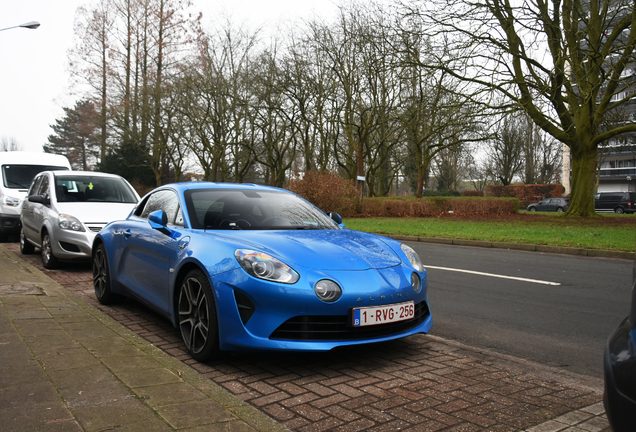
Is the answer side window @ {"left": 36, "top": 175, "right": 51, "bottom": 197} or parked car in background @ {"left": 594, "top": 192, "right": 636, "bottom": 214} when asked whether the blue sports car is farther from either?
parked car in background @ {"left": 594, "top": 192, "right": 636, "bottom": 214}

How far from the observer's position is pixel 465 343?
15.7 ft

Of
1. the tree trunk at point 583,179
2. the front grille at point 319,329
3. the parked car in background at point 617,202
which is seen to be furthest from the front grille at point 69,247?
the parked car in background at point 617,202

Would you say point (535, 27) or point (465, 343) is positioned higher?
point (535, 27)

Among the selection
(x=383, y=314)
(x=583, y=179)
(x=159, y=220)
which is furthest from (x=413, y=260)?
(x=583, y=179)

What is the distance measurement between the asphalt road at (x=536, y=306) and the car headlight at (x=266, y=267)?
6.76ft

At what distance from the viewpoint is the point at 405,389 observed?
11.4 feet

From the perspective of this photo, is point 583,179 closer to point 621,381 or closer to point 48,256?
point 48,256

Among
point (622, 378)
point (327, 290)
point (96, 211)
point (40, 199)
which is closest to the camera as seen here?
point (622, 378)

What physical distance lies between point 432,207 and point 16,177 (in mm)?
19470

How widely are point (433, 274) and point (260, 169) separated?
52.1m

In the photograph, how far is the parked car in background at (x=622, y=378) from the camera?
1.68 m

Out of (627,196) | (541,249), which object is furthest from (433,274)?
(627,196)

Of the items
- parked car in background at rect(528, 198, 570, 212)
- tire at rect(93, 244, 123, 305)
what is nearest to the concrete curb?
tire at rect(93, 244, 123, 305)

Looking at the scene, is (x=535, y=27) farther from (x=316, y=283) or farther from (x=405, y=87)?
(x=316, y=283)
